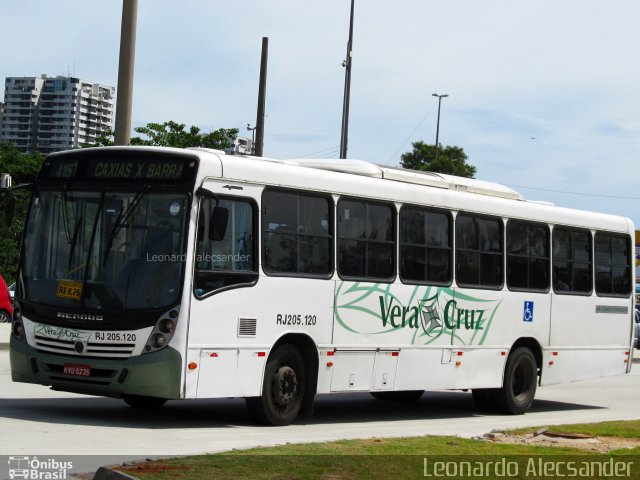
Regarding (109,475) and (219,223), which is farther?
(219,223)

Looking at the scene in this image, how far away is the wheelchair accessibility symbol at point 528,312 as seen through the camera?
61.0 ft

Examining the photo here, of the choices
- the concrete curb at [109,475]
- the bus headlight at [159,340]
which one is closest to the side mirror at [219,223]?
the bus headlight at [159,340]

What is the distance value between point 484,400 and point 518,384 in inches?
22.3

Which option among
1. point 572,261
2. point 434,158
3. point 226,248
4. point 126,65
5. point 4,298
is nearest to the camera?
point 226,248

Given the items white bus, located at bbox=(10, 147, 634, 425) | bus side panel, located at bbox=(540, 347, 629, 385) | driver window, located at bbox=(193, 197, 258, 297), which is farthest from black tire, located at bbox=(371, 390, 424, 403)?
driver window, located at bbox=(193, 197, 258, 297)

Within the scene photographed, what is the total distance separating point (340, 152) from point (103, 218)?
26.0 metres

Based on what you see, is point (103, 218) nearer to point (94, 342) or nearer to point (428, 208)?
point (94, 342)

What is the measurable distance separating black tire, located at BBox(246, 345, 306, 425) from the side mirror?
175 cm

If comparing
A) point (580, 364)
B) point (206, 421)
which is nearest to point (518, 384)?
point (580, 364)

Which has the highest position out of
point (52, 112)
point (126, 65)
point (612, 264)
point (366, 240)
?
point (52, 112)

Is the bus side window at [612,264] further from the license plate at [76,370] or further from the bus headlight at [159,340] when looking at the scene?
the license plate at [76,370]

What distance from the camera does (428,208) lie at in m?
16.8

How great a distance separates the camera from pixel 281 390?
565 inches

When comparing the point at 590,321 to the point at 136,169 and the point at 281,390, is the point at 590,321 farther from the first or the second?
the point at 136,169
